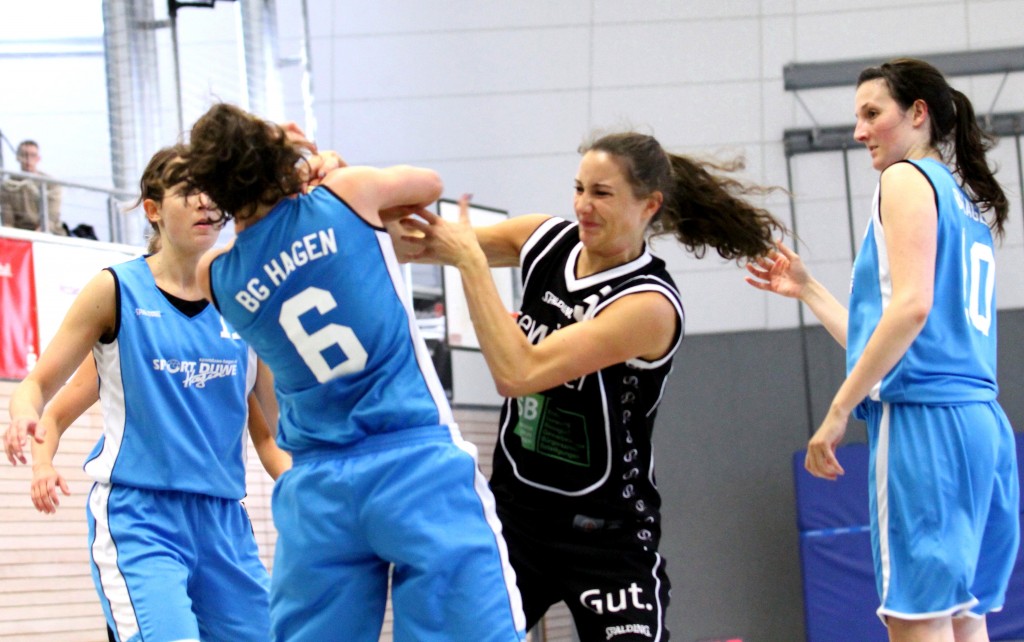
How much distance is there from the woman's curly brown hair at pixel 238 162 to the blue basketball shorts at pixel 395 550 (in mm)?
565

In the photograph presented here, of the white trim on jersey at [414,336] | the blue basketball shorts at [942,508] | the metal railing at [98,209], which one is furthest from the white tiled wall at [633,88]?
the white trim on jersey at [414,336]

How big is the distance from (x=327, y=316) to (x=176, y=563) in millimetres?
1288

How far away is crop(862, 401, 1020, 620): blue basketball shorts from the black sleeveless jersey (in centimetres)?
57

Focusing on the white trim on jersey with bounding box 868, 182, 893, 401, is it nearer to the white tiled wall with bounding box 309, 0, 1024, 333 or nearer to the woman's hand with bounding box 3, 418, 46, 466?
the woman's hand with bounding box 3, 418, 46, 466

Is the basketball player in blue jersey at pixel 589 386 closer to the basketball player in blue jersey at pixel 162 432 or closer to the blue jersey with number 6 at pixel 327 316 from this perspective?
the blue jersey with number 6 at pixel 327 316

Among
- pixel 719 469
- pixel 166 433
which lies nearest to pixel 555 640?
pixel 719 469

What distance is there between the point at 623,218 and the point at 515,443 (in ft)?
2.05

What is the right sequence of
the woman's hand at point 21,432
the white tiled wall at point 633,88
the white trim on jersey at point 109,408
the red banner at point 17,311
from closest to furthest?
the woman's hand at point 21,432 → the white trim on jersey at point 109,408 → the red banner at point 17,311 → the white tiled wall at point 633,88

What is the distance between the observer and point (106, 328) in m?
3.78

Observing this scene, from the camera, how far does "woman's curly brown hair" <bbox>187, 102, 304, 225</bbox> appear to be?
8.50 feet

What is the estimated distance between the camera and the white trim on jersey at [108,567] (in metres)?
3.43

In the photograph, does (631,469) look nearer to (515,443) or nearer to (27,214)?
(515,443)

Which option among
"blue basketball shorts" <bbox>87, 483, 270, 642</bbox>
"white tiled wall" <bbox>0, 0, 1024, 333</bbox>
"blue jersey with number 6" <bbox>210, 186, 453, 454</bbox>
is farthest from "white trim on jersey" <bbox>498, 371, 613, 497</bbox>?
"white tiled wall" <bbox>0, 0, 1024, 333</bbox>

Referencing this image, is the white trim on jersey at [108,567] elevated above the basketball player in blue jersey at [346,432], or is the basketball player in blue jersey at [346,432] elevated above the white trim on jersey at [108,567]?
the basketball player in blue jersey at [346,432]
